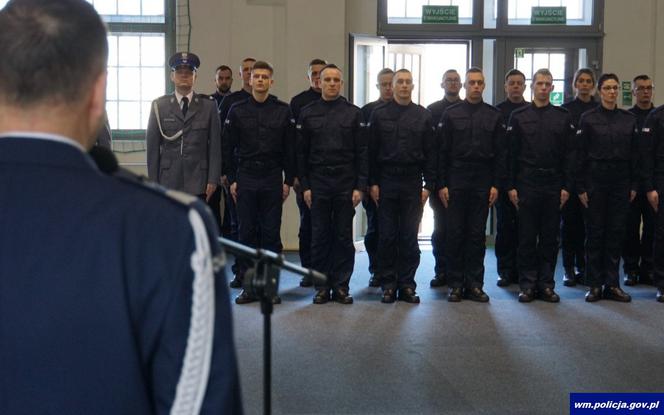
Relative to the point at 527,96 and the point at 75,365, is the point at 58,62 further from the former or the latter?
the point at 527,96

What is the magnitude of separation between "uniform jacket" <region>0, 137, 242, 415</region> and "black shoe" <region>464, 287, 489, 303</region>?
502 centimetres

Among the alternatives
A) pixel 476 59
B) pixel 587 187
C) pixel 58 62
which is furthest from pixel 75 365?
pixel 476 59

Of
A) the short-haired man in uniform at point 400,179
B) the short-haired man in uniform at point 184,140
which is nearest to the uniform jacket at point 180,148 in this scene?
the short-haired man in uniform at point 184,140

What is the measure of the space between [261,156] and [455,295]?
5.24 ft

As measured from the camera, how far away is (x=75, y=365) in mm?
1055

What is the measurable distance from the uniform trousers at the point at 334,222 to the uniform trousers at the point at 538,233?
116 cm

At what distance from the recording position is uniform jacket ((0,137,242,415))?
1.04 metres

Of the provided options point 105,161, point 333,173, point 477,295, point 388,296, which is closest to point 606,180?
point 477,295

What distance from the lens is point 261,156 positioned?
599 centimetres

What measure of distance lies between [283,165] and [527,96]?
11.6 ft

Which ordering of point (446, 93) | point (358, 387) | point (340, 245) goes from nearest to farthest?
point (358, 387), point (340, 245), point (446, 93)

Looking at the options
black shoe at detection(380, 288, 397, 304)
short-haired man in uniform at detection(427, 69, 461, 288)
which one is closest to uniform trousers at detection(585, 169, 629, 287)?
short-haired man in uniform at detection(427, 69, 461, 288)

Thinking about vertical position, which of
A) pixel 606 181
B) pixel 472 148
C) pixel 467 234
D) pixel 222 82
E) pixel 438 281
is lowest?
pixel 438 281

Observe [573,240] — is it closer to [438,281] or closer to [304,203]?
[438,281]
